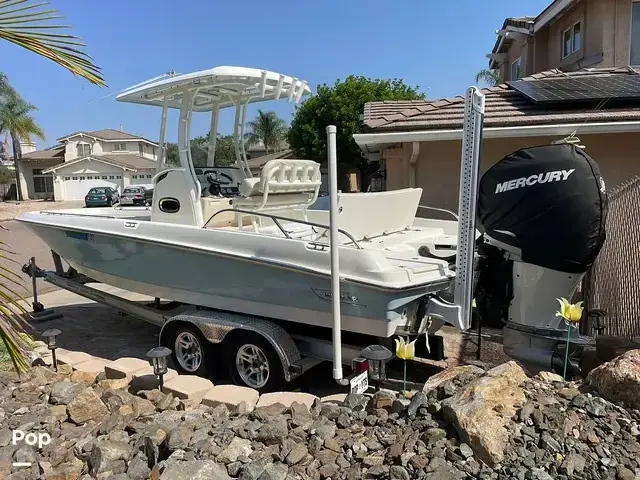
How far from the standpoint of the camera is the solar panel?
780cm

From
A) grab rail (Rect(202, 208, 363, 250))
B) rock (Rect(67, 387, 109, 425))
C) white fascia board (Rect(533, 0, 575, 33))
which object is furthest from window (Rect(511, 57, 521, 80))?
rock (Rect(67, 387, 109, 425))

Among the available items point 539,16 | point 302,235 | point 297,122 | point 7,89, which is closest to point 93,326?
point 302,235

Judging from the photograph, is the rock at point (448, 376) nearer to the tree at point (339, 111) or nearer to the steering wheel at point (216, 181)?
the steering wheel at point (216, 181)

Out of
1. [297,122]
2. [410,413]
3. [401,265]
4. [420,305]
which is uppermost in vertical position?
[297,122]

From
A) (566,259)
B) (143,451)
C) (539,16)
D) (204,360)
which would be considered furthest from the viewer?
(539,16)

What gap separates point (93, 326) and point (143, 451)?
15.9 ft

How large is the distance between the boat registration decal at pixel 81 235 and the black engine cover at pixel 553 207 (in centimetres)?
460

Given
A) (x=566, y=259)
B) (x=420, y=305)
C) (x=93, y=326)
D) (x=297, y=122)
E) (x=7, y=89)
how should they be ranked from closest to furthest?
(x=566, y=259) < (x=420, y=305) < (x=93, y=326) < (x=297, y=122) < (x=7, y=89)

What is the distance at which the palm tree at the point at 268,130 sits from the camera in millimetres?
Result: 54000

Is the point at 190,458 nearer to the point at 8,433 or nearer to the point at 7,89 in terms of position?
the point at 8,433

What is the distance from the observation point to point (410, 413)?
322 centimetres

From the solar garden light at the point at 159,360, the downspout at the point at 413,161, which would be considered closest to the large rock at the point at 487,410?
the solar garden light at the point at 159,360

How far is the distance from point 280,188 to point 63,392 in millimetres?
2822

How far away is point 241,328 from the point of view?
4.88 metres
